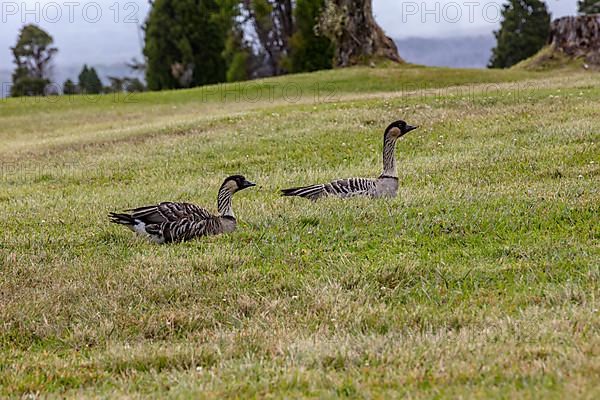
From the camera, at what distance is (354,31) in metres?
37.6

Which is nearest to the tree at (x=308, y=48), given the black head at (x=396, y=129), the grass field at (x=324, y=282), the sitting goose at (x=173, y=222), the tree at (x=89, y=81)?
the tree at (x=89, y=81)

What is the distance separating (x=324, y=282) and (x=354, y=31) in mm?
32427

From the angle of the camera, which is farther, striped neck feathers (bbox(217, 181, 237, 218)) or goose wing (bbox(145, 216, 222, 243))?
striped neck feathers (bbox(217, 181, 237, 218))

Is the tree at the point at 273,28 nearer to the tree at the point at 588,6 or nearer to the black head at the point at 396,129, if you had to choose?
the tree at the point at 588,6

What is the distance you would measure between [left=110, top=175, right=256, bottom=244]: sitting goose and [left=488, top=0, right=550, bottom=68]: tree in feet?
163

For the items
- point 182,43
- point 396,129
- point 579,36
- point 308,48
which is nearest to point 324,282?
point 396,129

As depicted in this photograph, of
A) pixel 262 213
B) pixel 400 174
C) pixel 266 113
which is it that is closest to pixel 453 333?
pixel 262 213

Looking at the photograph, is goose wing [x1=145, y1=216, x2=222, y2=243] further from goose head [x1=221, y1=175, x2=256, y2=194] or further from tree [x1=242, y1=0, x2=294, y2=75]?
tree [x1=242, y1=0, x2=294, y2=75]

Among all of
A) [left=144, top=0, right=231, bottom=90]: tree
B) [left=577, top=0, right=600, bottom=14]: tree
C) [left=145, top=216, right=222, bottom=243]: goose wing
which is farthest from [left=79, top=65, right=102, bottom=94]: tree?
[left=145, top=216, right=222, bottom=243]: goose wing

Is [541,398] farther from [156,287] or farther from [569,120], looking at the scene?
[569,120]

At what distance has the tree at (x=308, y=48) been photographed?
4700cm

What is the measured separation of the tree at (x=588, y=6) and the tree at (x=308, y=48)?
22.0 meters

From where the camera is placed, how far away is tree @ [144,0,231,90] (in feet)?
169

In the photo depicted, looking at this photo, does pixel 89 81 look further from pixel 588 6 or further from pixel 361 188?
pixel 361 188
